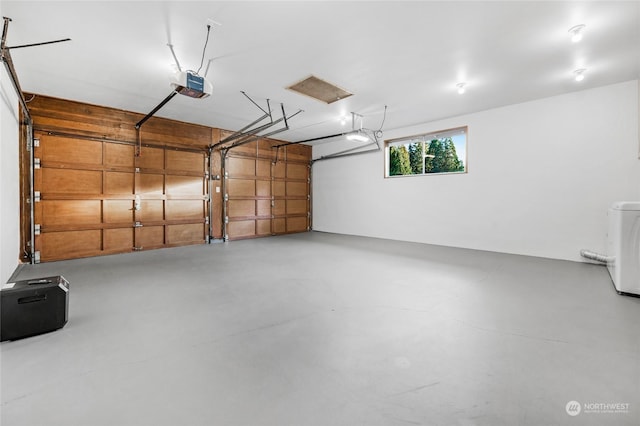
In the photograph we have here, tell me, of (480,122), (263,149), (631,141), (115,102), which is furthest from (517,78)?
(115,102)

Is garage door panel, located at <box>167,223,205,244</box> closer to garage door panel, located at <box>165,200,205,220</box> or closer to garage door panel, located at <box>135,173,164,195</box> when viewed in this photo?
garage door panel, located at <box>165,200,205,220</box>

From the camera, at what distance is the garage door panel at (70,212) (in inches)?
200

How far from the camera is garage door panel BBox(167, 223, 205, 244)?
657cm

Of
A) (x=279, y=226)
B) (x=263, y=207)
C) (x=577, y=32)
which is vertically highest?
(x=577, y=32)

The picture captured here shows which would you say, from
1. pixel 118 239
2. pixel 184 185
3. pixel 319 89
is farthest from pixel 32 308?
pixel 184 185

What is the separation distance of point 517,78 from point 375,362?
478cm

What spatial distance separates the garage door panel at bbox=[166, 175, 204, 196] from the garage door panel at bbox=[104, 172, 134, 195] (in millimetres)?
752

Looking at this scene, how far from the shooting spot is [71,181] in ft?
17.4

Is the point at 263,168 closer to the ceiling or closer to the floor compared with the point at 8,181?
closer to the ceiling

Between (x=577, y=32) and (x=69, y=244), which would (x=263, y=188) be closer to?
(x=69, y=244)

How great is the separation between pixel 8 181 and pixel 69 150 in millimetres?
1794

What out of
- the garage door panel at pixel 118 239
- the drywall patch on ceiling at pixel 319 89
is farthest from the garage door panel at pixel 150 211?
the drywall patch on ceiling at pixel 319 89

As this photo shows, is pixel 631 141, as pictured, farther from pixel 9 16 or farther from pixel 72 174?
pixel 72 174

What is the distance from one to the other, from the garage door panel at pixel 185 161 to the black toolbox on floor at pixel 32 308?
15.3 ft
